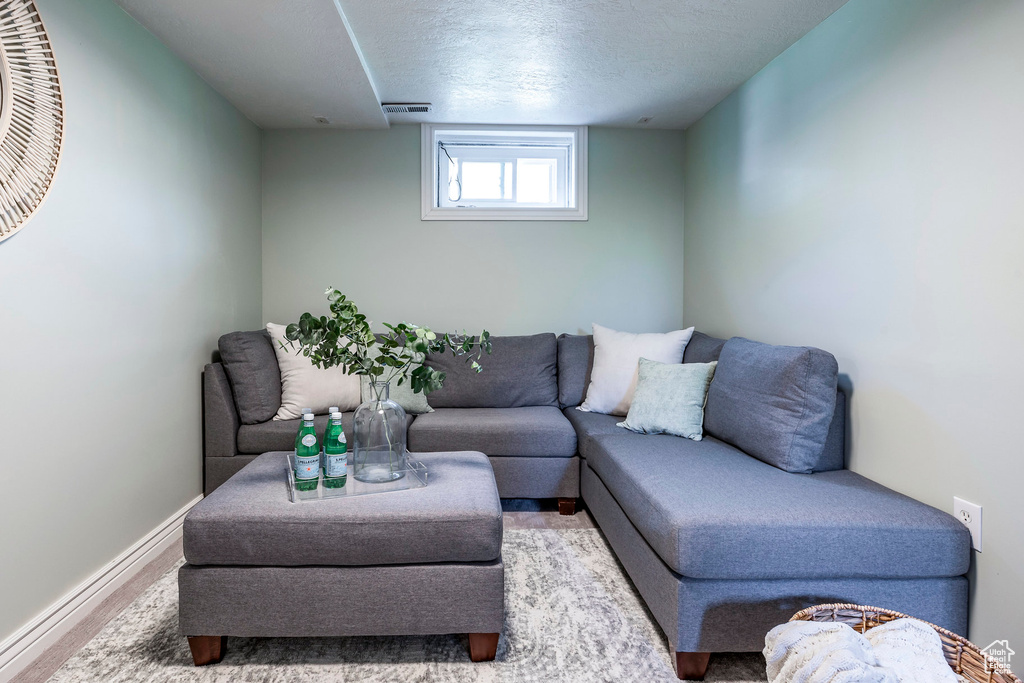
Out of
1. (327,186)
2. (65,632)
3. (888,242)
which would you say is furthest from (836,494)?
(327,186)

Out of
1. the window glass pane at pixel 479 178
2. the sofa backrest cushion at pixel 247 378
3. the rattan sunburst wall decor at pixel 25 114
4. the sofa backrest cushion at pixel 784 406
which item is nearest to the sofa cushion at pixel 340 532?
the rattan sunburst wall decor at pixel 25 114

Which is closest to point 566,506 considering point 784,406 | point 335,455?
point 784,406

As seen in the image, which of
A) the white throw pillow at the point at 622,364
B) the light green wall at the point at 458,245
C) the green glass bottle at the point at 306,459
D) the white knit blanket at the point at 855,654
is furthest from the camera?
the light green wall at the point at 458,245

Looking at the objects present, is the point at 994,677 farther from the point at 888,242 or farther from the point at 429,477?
the point at 429,477

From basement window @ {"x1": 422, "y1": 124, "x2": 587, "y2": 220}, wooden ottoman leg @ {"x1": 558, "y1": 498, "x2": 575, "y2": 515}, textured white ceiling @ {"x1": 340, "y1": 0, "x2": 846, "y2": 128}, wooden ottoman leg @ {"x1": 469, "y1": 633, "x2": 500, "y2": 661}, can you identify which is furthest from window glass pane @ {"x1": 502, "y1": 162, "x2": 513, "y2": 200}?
wooden ottoman leg @ {"x1": 469, "y1": 633, "x2": 500, "y2": 661}

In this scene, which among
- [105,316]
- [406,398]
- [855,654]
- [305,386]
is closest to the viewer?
[855,654]

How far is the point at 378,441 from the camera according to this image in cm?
192

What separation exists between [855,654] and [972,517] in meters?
0.71

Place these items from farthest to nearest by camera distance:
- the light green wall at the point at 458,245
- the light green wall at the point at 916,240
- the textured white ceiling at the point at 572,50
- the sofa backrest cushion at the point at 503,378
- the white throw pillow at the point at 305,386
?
1. the light green wall at the point at 458,245
2. the sofa backrest cushion at the point at 503,378
3. the white throw pillow at the point at 305,386
4. the textured white ceiling at the point at 572,50
5. the light green wall at the point at 916,240

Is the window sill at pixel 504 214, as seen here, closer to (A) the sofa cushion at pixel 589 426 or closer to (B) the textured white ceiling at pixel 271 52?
(B) the textured white ceiling at pixel 271 52

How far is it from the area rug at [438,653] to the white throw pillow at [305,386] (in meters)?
1.11

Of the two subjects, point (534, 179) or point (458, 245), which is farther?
point (534, 179)

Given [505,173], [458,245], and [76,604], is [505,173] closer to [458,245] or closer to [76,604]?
[458,245]

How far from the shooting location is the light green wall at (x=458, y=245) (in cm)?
384
